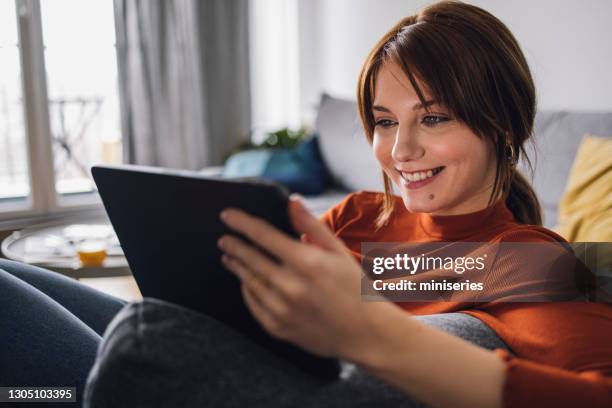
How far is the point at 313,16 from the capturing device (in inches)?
172

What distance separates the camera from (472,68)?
39.5 inches

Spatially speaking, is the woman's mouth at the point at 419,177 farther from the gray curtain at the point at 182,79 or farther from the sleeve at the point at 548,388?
the gray curtain at the point at 182,79

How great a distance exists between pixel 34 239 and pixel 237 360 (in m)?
2.04

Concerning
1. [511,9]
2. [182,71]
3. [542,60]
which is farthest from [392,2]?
[182,71]

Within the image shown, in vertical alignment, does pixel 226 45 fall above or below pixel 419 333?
above

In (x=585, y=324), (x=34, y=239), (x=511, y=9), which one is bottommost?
(x=34, y=239)

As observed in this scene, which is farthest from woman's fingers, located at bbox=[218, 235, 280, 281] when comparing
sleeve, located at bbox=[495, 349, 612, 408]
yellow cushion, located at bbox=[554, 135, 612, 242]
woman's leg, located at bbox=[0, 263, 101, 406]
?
yellow cushion, located at bbox=[554, 135, 612, 242]

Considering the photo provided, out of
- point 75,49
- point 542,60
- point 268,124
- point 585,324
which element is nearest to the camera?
point 585,324

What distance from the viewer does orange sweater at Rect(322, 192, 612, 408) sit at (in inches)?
23.8

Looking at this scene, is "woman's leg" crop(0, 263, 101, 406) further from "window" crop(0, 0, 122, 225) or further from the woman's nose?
"window" crop(0, 0, 122, 225)

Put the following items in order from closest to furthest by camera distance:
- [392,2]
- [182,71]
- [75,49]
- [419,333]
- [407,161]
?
[419,333]
[407,161]
[392,2]
[75,49]
[182,71]

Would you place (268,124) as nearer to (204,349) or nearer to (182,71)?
(182,71)

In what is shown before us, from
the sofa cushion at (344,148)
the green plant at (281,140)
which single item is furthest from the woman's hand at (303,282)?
the green plant at (281,140)

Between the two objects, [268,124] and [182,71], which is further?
[268,124]
